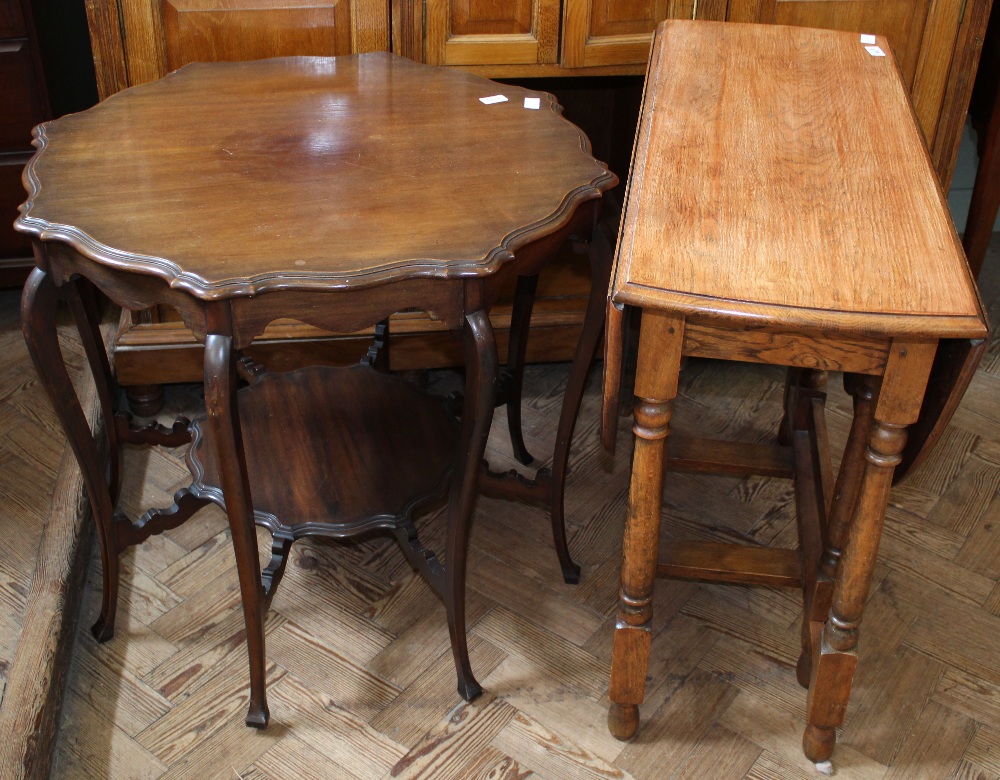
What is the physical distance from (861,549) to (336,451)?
0.91 metres

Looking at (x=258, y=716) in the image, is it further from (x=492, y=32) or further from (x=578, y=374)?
(x=492, y=32)

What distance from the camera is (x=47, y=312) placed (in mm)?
1571

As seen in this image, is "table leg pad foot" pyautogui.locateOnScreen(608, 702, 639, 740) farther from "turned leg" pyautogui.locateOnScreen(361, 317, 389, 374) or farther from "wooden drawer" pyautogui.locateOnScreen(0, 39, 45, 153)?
"wooden drawer" pyautogui.locateOnScreen(0, 39, 45, 153)

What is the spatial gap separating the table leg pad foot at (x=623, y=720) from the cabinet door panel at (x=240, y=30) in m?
1.39

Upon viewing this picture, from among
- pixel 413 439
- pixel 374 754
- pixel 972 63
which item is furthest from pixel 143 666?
pixel 972 63

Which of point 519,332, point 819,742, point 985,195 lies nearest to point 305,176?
point 519,332

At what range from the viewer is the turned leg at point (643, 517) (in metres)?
1.39

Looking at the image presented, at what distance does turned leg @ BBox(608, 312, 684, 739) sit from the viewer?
1.39 m

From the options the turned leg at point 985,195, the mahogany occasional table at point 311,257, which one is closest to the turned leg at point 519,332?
the mahogany occasional table at point 311,257

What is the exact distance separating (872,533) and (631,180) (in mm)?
616

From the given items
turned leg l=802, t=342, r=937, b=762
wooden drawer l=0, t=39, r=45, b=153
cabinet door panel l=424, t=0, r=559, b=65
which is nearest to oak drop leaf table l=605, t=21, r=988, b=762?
turned leg l=802, t=342, r=937, b=762

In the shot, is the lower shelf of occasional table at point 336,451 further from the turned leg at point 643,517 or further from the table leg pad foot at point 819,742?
the table leg pad foot at point 819,742

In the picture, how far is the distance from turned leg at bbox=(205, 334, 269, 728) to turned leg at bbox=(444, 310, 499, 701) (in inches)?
12.0

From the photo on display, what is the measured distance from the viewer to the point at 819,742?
5.66 feet
